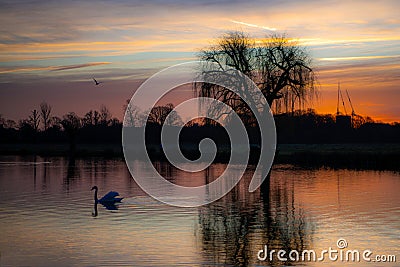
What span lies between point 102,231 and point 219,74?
32.3 meters

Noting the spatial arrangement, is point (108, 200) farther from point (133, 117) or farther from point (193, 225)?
point (133, 117)

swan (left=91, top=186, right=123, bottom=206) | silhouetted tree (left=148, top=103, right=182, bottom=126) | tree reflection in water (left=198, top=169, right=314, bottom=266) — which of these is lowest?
tree reflection in water (left=198, top=169, right=314, bottom=266)

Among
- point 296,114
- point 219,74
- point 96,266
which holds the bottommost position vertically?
point 96,266

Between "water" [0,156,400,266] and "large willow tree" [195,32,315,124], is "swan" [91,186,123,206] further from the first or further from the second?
"large willow tree" [195,32,315,124]

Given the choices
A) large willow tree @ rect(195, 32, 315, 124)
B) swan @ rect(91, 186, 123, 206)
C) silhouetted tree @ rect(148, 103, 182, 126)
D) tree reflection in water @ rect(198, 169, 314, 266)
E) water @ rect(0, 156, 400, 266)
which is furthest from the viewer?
silhouetted tree @ rect(148, 103, 182, 126)

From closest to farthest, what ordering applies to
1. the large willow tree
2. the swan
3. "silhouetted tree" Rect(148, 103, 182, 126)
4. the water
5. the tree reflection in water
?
the water < the tree reflection in water < the swan < the large willow tree < "silhouetted tree" Rect(148, 103, 182, 126)

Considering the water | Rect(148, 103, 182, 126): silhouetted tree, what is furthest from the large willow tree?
Rect(148, 103, 182, 126): silhouetted tree

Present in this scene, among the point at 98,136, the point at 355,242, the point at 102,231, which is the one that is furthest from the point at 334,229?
the point at 98,136

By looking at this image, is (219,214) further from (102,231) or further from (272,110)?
(272,110)

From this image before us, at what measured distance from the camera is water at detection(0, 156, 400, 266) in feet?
43.2

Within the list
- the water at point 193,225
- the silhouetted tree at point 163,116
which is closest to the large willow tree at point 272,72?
the water at point 193,225

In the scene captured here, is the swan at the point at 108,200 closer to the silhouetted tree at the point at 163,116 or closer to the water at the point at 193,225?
the water at the point at 193,225

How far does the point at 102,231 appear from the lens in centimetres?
1599

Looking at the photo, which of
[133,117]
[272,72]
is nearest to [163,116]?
[133,117]
